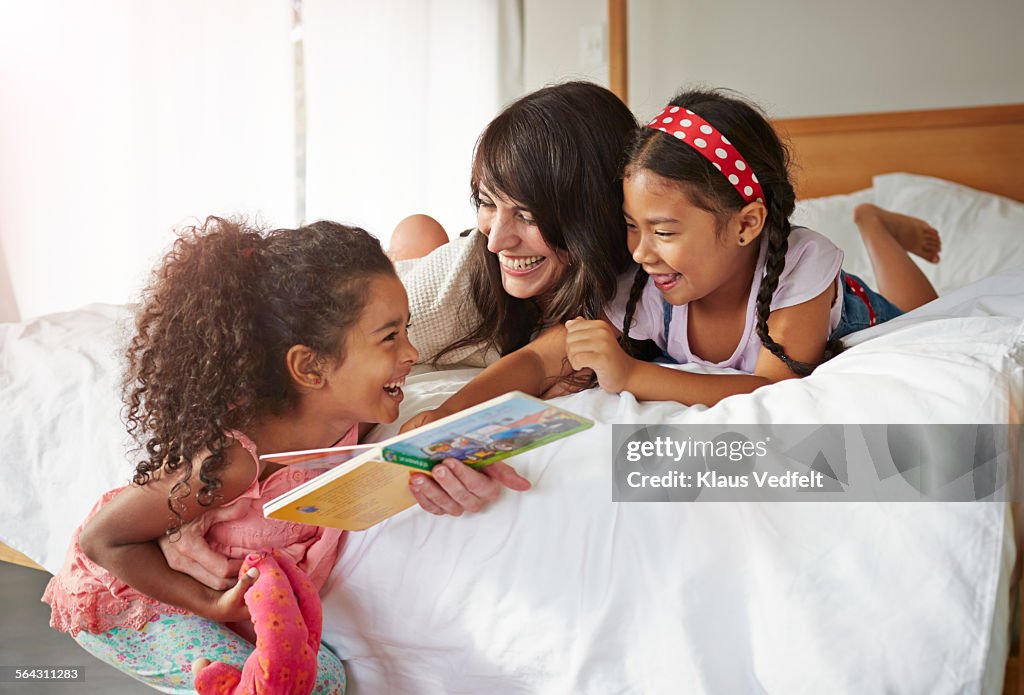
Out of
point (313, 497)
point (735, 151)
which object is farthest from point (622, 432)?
point (735, 151)

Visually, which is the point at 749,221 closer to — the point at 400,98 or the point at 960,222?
the point at 960,222

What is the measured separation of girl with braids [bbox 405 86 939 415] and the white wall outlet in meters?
1.69

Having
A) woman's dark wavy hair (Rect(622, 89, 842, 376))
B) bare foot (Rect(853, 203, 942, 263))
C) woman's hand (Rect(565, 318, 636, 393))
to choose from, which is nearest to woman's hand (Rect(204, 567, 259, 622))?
woman's hand (Rect(565, 318, 636, 393))

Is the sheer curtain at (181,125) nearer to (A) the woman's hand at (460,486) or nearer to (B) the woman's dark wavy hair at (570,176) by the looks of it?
(B) the woman's dark wavy hair at (570,176)

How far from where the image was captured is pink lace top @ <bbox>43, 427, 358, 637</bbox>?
0.85m

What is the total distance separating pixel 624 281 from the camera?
1.19m

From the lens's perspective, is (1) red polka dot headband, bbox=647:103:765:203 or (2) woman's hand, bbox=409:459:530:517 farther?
(1) red polka dot headband, bbox=647:103:765:203

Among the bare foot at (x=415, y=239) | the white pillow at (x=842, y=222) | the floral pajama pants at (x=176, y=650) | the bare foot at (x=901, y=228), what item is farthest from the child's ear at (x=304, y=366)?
the white pillow at (x=842, y=222)

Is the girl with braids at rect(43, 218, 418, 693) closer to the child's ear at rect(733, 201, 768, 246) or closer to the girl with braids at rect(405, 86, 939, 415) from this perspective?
the girl with braids at rect(405, 86, 939, 415)

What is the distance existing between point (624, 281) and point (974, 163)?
Answer: 1.48 m

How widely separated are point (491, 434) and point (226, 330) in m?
0.27

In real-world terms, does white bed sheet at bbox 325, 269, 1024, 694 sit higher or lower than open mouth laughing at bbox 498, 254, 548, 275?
lower

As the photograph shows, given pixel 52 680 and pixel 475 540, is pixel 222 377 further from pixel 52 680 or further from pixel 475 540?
pixel 52 680

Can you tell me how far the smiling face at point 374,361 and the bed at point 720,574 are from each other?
10cm
